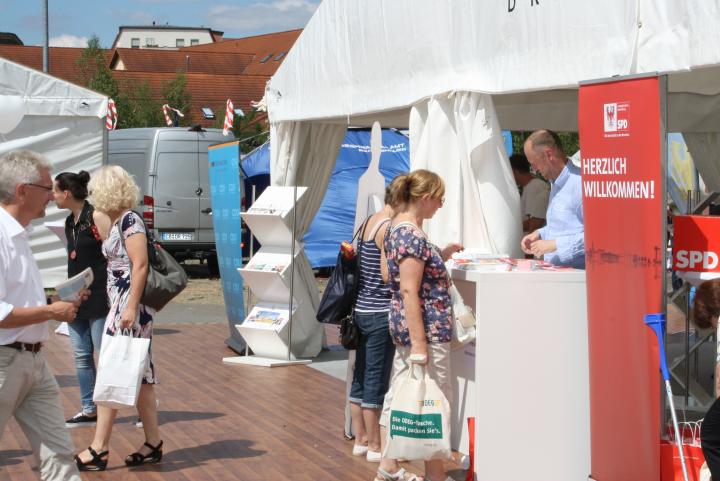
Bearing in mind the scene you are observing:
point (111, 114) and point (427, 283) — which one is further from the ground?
point (111, 114)

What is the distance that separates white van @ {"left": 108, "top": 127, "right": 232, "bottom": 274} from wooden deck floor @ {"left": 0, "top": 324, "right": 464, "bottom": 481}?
763cm

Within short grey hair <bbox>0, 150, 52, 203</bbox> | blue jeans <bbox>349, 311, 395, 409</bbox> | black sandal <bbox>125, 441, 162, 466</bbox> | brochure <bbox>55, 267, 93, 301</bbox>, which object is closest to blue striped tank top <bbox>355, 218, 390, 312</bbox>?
blue jeans <bbox>349, 311, 395, 409</bbox>

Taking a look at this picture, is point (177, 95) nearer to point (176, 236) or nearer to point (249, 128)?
point (249, 128)

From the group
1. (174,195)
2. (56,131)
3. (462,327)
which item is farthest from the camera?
(174,195)

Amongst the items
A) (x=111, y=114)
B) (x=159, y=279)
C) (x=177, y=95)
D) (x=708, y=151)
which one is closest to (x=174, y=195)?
(x=111, y=114)

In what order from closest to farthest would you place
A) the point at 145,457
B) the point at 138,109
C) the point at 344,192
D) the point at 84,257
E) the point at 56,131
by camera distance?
the point at 145,457, the point at 84,257, the point at 56,131, the point at 344,192, the point at 138,109

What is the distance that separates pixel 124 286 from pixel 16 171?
1840 millimetres

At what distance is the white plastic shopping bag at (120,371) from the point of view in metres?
5.78

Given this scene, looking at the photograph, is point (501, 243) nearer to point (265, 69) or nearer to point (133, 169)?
point (133, 169)

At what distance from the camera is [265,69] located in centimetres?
6512

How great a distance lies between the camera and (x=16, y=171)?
423 centimetres

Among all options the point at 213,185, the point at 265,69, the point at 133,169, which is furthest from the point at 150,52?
the point at 213,185

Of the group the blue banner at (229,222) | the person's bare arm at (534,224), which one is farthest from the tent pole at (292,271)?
the person's bare arm at (534,224)

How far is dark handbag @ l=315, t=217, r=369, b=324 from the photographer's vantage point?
6.14m
